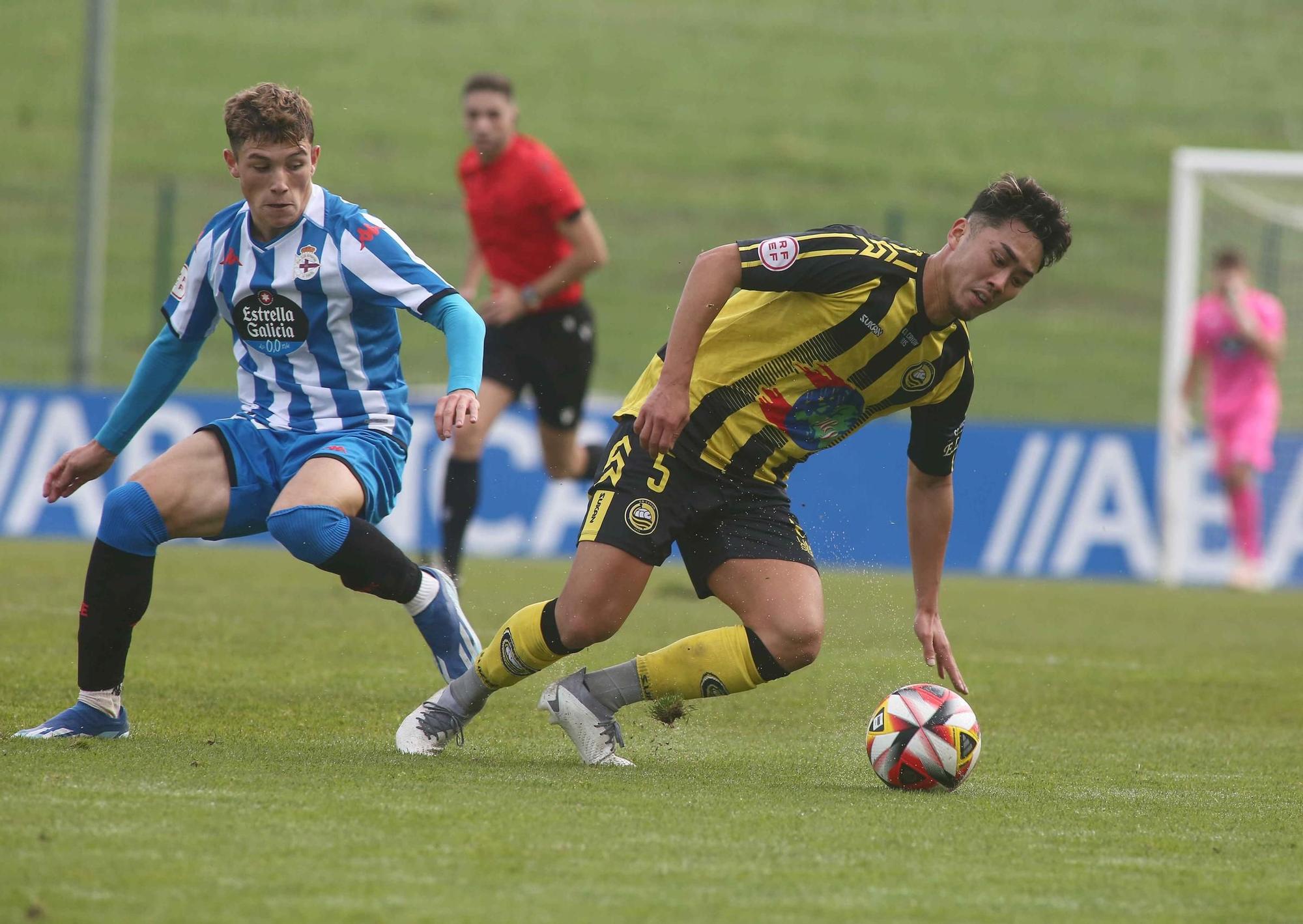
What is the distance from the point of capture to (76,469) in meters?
4.83

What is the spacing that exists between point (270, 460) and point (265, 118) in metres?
0.92

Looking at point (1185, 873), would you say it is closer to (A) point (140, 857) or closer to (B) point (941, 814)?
(B) point (941, 814)

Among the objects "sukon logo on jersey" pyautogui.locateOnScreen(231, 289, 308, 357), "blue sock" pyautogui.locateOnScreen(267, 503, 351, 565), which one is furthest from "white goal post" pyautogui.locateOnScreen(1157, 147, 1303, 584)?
"blue sock" pyautogui.locateOnScreen(267, 503, 351, 565)

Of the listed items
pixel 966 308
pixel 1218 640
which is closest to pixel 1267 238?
pixel 1218 640

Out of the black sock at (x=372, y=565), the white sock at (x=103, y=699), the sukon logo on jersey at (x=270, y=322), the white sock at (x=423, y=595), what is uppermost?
the sukon logo on jersey at (x=270, y=322)

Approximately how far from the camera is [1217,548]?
515 inches

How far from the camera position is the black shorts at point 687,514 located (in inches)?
181

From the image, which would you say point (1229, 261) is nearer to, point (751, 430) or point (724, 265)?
point (751, 430)

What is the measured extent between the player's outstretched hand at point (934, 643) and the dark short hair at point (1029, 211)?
1087 millimetres

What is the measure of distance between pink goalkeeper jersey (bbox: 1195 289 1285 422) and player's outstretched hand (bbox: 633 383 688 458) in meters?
9.26

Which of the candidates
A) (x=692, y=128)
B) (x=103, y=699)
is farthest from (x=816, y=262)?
(x=692, y=128)

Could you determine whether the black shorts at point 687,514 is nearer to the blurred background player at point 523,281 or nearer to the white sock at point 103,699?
the white sock at point 103,699

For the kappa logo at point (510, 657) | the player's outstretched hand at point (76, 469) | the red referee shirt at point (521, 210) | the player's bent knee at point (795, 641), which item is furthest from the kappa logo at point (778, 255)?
the red referee shirt at point (521, 210)

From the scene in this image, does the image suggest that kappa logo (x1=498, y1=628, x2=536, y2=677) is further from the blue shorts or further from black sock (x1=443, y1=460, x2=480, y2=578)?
black sock (x1=443, y1=460, x2=480, y2=578)
